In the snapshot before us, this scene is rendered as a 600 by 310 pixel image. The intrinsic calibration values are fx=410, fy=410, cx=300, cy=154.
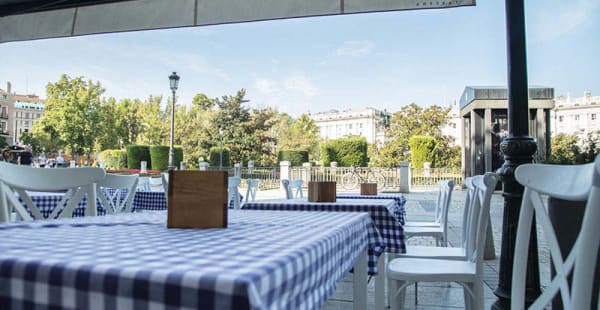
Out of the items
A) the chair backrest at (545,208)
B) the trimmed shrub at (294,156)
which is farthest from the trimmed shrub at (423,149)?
the chair backrest at (545,208)

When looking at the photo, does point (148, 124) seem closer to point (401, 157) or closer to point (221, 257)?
point (401, 157)

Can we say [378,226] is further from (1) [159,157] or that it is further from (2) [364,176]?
(1) [159,157]

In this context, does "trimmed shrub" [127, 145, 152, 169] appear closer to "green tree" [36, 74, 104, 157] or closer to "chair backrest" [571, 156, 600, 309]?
"green tree" [36, 74, 104, 157]

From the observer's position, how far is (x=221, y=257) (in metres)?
0.60

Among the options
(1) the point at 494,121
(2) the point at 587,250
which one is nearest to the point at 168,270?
(2) the point at 587,250

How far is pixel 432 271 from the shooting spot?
1.88m

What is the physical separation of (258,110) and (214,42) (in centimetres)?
1139

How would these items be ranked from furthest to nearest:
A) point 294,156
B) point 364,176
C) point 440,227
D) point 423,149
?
point 294,156, point 423,149, point 364,176, point 440,227

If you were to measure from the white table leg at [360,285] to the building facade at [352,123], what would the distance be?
51424mm

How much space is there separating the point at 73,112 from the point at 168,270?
31669 mm

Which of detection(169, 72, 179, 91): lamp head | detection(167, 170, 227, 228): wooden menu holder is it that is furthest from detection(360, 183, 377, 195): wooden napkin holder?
detection(169, 72, 179, 91): lamp head

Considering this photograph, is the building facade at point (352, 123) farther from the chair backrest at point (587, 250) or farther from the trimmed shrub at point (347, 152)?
the chair backrest at point (587, 250)

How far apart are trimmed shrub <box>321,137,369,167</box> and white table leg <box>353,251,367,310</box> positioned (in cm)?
1950

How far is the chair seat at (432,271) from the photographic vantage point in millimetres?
1834
